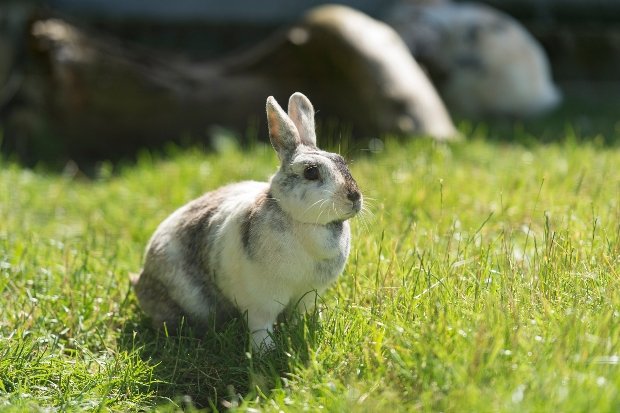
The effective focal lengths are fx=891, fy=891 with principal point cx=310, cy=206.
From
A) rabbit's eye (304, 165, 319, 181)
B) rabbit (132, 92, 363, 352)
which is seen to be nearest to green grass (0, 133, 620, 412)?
rabbit (132, 92, 363, 352)

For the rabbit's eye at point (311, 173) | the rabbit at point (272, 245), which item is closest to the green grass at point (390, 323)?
the rabbit at point (272, 245)

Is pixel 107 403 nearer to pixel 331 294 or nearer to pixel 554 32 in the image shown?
pixel 331 294

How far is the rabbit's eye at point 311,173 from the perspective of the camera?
344 centimetres

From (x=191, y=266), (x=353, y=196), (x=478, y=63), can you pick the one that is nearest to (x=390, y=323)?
(x=353, y=196)

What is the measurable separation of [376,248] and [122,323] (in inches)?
47.5

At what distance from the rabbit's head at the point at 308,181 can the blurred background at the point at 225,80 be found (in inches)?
113

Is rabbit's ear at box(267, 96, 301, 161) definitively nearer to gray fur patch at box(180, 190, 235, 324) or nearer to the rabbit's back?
the rabbit's back

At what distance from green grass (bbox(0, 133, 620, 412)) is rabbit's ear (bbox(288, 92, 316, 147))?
1.75 ft

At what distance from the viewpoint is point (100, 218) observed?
5496 mm

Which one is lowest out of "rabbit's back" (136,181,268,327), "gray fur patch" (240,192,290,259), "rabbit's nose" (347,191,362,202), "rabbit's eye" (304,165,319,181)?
"rabbit's back" (136,181,268,327)

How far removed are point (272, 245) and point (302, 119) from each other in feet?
1.93

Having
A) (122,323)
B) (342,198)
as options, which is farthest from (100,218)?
(342,198)

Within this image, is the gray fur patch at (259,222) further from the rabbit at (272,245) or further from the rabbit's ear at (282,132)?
the rabbit's ear at (282,132)

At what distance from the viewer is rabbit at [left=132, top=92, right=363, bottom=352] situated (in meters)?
3.45
